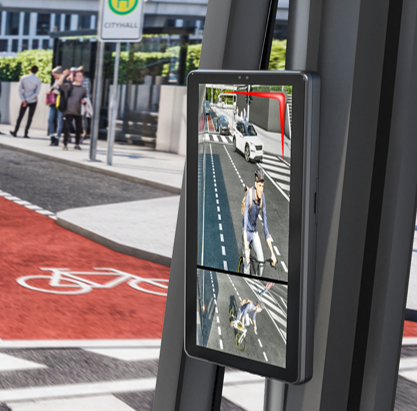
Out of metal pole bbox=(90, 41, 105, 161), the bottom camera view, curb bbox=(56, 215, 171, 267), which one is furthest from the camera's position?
metal pole bbox=(90, 41, 105, 161)

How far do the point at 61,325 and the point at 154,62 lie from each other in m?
15.2

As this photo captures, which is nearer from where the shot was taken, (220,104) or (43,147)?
(220,104)

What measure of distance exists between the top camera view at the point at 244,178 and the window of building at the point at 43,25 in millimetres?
49184

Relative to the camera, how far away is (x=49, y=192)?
10570mm

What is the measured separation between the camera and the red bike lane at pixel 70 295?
14.4 feet

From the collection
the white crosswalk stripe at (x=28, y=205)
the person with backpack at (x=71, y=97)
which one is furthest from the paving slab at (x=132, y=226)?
the person with backpack at (x=71, y=97)

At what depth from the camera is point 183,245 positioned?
4.94 feet

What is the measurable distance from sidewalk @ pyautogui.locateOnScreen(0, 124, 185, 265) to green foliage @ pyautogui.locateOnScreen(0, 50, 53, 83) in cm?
974

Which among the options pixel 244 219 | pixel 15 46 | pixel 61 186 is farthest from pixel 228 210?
pixel 15 46

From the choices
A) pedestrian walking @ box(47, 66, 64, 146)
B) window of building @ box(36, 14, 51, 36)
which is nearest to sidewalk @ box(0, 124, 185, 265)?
pedestrian walking @ box(47, 66, 64, 146)

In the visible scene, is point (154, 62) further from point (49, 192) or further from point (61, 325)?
point (61, 325)

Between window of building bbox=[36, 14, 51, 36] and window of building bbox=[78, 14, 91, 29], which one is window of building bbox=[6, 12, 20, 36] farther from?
window of building bbox=[78, 14, 91, 29]

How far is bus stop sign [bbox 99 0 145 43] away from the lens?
1308cm

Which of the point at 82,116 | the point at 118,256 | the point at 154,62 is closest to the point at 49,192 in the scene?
the point at 118,256
